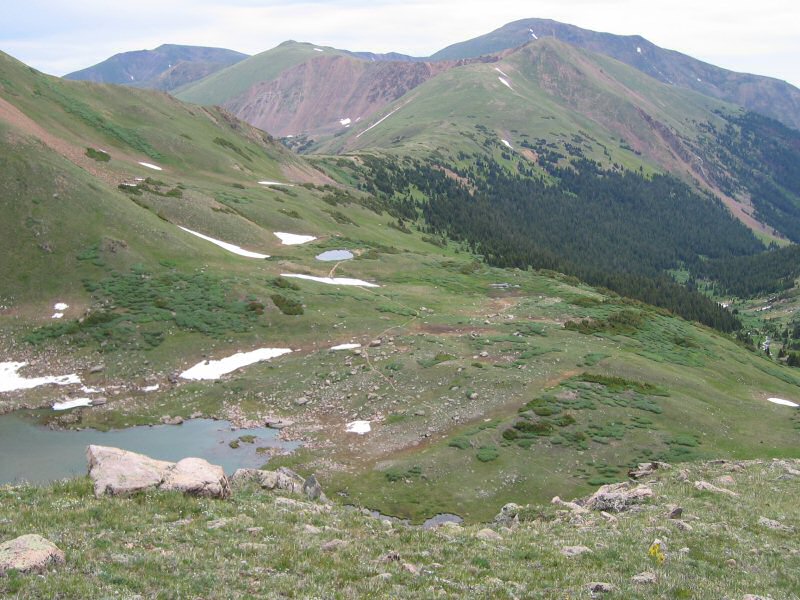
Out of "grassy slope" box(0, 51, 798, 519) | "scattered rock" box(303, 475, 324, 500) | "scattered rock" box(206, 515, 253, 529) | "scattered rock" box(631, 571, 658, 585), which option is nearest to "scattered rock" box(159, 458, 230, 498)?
"scattered rock" box(206, 515, 253, 529)

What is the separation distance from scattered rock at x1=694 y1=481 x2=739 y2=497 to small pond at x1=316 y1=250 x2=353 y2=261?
65.2 meters

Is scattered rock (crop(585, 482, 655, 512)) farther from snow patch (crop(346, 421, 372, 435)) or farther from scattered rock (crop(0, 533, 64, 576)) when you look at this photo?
scattered rock (crop(0, 533, 64, 576))

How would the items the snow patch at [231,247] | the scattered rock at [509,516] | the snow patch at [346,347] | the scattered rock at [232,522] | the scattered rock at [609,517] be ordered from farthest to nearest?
1. the snow patch at [231,247]
2. the snow patch at [346,347]
3. the scattered rock at [509,516]
4. the scattered rock at [609,517]
5. the scattered rock at [232,522]

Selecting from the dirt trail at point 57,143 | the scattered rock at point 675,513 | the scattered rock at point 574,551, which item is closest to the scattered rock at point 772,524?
the scattered rock at point 675,513

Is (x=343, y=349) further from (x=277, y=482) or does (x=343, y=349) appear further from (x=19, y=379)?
(x=277, y=482)

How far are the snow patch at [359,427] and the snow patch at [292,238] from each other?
5191cm

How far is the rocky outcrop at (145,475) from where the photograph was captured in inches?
770

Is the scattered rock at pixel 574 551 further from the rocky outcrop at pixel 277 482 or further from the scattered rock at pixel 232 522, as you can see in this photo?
the rocky outcrop at pixel 277 482

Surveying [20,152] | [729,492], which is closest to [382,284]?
[20,152]

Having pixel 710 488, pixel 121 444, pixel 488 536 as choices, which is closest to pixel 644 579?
pixel 488 536

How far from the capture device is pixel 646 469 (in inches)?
1428

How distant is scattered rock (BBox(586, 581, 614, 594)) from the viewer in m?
14.9

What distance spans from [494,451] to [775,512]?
17.9 metres

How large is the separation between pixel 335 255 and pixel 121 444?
53132 millimetres
